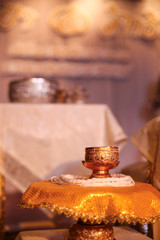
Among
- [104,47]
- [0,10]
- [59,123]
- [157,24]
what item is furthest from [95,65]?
[59,123]

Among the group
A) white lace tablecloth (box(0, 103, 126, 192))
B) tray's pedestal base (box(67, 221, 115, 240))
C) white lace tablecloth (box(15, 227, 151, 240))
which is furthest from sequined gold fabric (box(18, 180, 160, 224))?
white lace tablecloth (box(0, 103, 126, 192))

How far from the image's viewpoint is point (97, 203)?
0.84 meters

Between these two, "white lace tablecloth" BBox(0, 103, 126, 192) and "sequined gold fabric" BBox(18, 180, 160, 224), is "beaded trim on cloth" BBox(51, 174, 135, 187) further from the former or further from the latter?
"white lace tablecloth" BBox(0, 103, 126, 192)

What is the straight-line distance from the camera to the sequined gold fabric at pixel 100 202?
83cm

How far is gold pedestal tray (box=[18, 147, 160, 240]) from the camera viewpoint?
835 millimetres

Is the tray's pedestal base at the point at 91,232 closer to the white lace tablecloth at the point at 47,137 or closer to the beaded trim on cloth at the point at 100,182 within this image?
the beaded trim on cloth at the point at 100,182

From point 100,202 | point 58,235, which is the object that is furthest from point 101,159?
point 58,235

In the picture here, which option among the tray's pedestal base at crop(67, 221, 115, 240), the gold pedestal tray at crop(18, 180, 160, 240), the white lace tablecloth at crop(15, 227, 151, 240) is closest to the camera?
the gold pedestal tray at crop(18, 180, 160, 240)

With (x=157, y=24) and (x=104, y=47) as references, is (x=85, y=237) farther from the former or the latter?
(x=157, y=24)

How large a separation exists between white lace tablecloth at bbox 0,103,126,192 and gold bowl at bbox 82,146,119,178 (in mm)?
352

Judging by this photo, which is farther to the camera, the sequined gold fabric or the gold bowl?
the gold bowl

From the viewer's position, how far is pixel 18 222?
1.63 meters

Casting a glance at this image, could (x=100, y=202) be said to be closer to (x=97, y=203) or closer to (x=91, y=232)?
(x=97, y=203)

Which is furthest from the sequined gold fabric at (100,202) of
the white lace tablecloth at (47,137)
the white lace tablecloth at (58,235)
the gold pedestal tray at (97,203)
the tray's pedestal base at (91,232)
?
the white lace tablecloth at (47,137)
